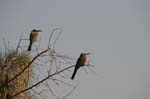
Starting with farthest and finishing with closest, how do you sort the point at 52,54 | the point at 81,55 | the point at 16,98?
1. the point at 81,55
2. the point at 16,98
3. the point at 52,54

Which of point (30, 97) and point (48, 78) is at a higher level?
point (48, 78)

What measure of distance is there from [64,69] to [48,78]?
0.31 metres

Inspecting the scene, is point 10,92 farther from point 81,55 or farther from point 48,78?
point 81,55

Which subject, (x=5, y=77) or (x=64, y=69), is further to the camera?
(x=5, y=77)

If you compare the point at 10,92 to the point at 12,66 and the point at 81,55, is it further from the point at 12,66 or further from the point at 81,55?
the point at 81,55

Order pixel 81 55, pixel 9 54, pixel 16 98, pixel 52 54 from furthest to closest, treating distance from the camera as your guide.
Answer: pixel 81 55
pixel 16 98
pixel 9 54
pixel 52 54

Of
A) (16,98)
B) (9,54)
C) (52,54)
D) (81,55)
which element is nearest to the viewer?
(52,54)

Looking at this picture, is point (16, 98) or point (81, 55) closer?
point (16, 98)

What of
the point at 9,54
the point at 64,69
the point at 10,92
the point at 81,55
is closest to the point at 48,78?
the point at 64,69

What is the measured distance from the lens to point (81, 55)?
30.4 ft

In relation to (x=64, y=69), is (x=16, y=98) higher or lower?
lower

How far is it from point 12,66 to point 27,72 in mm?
401

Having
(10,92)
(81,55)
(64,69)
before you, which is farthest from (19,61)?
(81,55)

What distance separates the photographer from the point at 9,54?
6625mm
